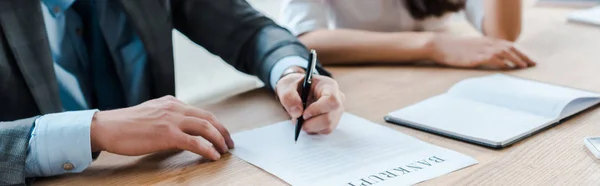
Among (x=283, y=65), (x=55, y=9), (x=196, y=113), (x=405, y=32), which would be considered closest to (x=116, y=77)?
(x=55, y=9)

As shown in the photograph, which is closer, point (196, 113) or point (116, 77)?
point (196, 113)

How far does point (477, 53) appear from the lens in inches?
50.4

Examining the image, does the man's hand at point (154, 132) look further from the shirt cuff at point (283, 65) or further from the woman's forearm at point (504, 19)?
the woman's forearm at point (504, 19)

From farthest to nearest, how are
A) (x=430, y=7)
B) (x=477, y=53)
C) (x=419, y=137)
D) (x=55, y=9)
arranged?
(x=430, y=7) < (x=477, y=53) < (x=55, y=9) < (x=419, y=137)

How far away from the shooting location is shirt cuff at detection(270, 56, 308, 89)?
111 cm

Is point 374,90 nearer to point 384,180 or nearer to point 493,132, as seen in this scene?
point 493,132

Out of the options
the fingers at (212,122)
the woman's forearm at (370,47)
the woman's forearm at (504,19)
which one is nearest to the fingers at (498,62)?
the woman's forearm at (370,47)

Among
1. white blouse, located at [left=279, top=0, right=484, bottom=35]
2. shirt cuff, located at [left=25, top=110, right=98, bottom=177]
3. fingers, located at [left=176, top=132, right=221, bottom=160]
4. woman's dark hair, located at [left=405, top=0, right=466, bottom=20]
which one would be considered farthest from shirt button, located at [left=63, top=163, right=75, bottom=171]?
woman's dark hair, located at [left=405, top=0, right=466, bottom=20]

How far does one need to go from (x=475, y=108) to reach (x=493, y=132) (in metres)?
0.12

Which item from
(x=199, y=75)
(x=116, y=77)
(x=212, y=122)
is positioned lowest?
(x=199, y=75)

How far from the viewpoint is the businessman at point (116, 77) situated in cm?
79

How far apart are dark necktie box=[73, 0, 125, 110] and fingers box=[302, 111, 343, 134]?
1.77 ft

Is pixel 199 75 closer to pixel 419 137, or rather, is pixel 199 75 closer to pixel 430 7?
pixel 430 7

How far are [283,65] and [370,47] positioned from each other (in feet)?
0.96
